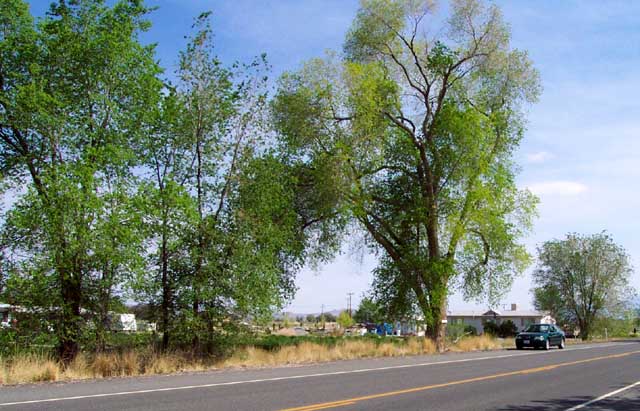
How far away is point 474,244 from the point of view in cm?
3503

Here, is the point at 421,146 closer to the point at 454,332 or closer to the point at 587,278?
the point at 454,332

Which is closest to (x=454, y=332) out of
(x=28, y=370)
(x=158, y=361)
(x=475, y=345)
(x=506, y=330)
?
(x=475, y=345)

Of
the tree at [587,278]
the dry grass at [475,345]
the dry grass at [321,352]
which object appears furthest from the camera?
the tree at [587,278]

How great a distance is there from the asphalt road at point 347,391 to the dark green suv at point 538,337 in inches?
699

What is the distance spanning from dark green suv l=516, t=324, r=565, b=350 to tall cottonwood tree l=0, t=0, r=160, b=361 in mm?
26333

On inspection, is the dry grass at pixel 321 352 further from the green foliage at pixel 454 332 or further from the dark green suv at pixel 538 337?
the dark green suv at pixel 538 337

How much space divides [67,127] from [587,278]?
229ft

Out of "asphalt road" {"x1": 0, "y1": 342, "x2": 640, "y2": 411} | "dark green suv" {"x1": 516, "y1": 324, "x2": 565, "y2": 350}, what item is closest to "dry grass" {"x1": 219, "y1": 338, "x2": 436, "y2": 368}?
"asphalt road" {"x1": 0, "y1": 342, "x2": 640, "y2": 411}

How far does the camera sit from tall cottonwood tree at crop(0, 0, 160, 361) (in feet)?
63.5

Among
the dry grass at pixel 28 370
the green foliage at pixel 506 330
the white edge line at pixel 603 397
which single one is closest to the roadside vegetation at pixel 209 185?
the dry grass at pixel 28 370

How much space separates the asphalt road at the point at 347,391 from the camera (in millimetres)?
11883

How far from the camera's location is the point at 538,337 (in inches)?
1496

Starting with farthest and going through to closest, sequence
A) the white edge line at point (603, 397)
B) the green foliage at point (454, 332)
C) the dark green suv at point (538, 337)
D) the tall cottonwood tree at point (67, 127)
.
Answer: the green foliage at point (454, 332) → the dark green suv at point (538, 337) → the tall cottonwood tree at point (67, 127) → the white edge line at point (603, 397)

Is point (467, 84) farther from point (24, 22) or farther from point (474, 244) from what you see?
point (24, 22)
